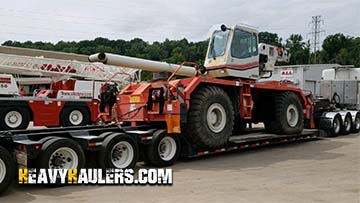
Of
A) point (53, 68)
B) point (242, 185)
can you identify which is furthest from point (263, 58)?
point (53, 68)

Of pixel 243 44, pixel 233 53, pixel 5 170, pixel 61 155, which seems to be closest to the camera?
pixel 5 170

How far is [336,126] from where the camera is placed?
1544 centimetres

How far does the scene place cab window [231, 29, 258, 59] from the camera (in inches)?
435

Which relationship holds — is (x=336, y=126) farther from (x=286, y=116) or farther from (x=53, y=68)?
(x=53, y=68)

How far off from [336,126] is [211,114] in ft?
25.5

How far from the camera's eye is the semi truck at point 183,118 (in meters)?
7.03

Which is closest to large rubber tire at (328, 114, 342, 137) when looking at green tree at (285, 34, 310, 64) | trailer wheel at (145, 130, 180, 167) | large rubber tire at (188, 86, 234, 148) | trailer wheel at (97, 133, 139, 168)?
large rubber tire at (188, 86, 234, 148)

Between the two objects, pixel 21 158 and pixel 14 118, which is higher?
pixel 14 118

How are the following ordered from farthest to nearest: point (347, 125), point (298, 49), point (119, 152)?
point (298, 49)
point (347, 125)
point (119, 152)

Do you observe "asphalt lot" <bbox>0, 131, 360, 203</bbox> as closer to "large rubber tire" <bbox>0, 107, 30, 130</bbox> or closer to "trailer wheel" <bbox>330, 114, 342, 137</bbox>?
"trailer wheel" <bbox>330, 114, 342, 137</bbox>

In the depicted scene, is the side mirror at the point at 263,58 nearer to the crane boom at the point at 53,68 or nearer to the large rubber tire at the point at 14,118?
the crane boom at the point at 53,68

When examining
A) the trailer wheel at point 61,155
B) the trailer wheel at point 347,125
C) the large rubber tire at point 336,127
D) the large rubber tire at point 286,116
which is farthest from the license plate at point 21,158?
the trailer wheel at point 347,125

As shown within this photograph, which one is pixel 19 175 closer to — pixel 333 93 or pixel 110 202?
pixel 110 202

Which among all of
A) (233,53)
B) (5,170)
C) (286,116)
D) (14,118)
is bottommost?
(5,170)
